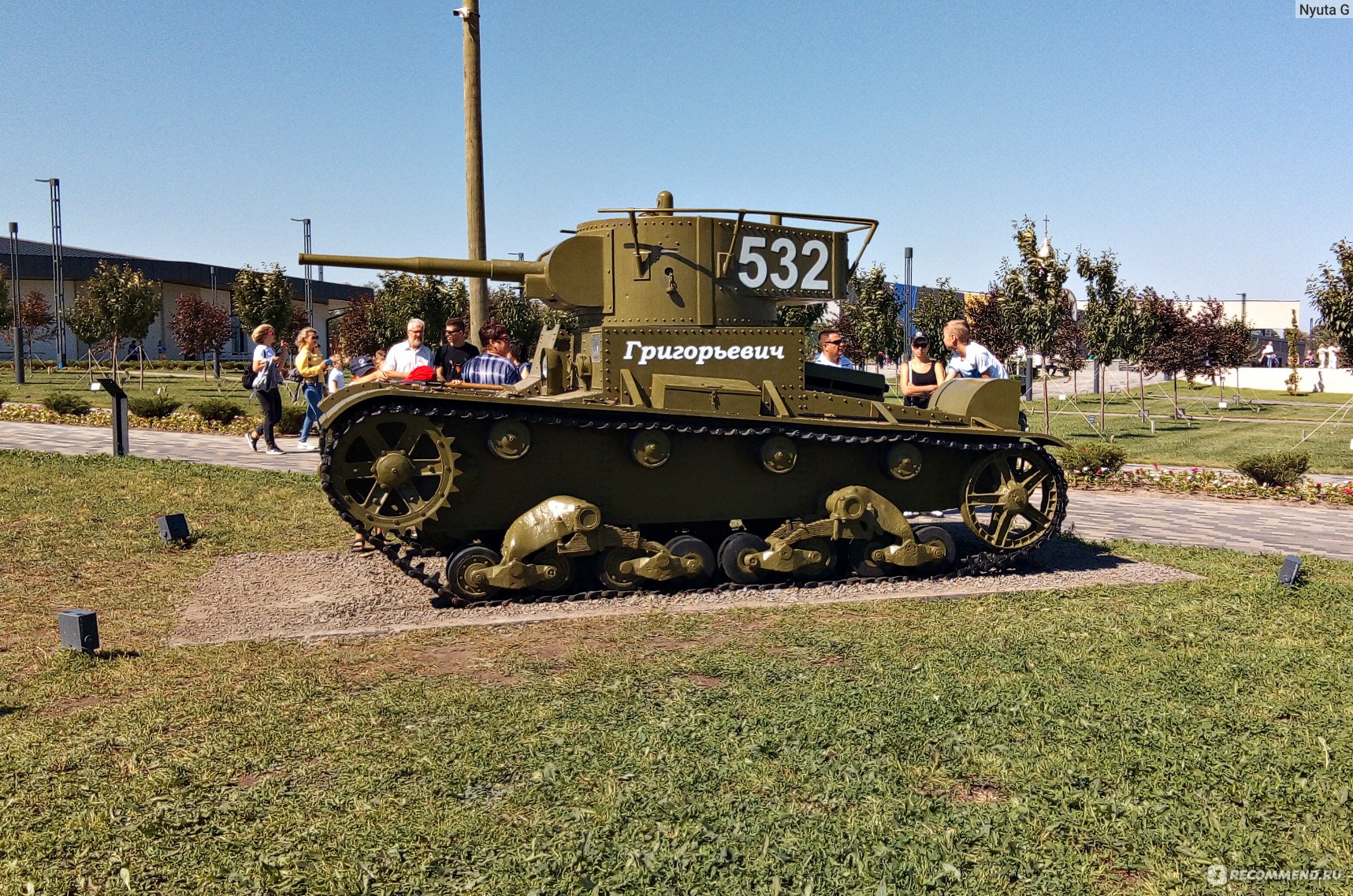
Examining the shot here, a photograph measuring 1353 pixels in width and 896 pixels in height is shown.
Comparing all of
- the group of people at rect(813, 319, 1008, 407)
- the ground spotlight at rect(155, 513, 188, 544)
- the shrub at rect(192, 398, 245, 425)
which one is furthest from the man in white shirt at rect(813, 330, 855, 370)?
the shrub at rect(192, 398, 245, 425)

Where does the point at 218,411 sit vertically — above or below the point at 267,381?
below

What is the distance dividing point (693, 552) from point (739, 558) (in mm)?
413

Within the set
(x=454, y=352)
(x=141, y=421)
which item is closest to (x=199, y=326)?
(x=141, y=421)

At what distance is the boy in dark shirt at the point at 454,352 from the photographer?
1145cm

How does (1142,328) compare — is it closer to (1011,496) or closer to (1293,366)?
(1011,496)

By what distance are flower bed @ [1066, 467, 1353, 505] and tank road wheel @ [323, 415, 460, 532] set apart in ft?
36.3

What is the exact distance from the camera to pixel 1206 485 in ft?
52.0

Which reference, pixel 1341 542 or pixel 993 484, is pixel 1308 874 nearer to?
pixel 993 484

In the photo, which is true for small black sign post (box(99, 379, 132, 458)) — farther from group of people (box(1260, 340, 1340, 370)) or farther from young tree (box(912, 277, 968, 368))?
group of people (box(1260, 340, 1340, 370))

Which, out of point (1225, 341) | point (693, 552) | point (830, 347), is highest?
point (1225, 341)

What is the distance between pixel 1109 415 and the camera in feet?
113

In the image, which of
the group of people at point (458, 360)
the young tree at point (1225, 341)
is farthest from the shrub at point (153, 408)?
the young tree at point (1225, 341)

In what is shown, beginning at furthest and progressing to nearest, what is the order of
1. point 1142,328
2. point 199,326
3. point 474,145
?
point 199,326, point 1142,328, point 474,145

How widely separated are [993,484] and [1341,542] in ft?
15.0
